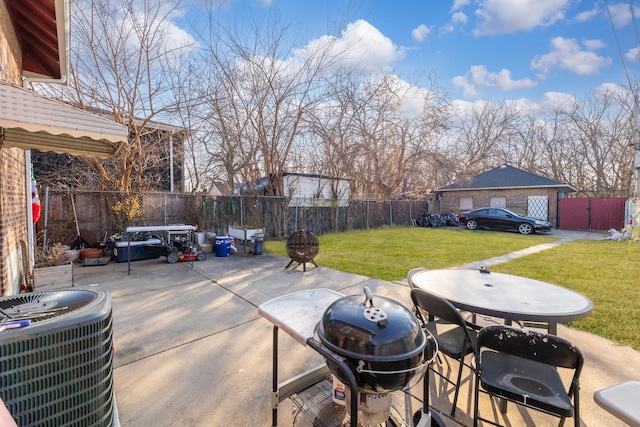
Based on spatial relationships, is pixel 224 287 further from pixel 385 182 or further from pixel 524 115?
pixel 524 115

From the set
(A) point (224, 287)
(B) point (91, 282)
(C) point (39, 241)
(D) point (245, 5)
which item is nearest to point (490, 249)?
(A) point (224, 287)

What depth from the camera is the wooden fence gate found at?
1443 cm

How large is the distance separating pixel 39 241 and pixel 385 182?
15.8 m

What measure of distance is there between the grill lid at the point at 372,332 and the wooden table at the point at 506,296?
1.30m

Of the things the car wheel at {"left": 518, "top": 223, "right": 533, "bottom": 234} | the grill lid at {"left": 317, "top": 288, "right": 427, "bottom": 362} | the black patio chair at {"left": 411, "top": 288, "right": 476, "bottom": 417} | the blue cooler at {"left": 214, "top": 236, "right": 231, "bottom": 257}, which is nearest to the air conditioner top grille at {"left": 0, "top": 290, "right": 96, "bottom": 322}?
the grill lid at {"left": 317, "top": 288, "right": 427, "bottom": 362}

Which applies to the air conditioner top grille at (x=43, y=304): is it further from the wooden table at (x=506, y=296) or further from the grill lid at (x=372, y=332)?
the wooden table at (x=506, y=296)

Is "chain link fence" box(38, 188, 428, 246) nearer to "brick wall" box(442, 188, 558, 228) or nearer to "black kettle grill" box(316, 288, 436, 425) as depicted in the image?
"black kettle grill" box(316, 288, 436, 425)

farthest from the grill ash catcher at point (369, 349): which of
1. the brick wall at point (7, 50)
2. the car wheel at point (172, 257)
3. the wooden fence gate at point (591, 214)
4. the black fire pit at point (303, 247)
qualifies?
the wooden fence gate at point (591, 214)

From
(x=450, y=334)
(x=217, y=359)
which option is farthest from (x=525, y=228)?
(x=217, y=359)

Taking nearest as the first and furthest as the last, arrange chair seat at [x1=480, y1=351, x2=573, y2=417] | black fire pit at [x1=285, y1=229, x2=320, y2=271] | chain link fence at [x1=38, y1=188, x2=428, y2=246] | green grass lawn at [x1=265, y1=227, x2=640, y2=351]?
1. chair seat at [x1=480, y1=351, x2=573, y2=417]
2. green grass lawn at [x1=265, y1=227, x2=640, y2=351]
3. black fire pit at [x1=285, y1=229, x2=320, y2=271]
4. chain link fence at [x1=38, y1=188, x2=428, y2=246]

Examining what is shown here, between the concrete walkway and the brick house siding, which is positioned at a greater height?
the brick house siding

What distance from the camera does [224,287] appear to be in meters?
5.17

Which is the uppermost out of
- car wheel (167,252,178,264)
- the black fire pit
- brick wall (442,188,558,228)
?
brick wall (442,188,558,228)

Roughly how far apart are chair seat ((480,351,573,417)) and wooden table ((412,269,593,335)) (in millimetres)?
321
